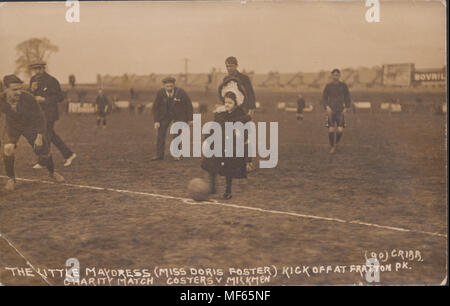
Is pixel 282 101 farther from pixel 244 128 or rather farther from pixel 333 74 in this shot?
pixel 244 128

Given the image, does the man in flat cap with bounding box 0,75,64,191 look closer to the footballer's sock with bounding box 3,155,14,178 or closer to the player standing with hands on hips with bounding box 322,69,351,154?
the footballer's sock with bounding box 3,155,14,178

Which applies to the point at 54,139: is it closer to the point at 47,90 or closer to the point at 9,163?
the point at 47,90

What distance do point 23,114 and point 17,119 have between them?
13 cm

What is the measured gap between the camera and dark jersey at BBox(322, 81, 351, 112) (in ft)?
37.9

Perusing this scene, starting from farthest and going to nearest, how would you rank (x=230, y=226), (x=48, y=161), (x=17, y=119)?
(x=48, y=161) < (x=17, y=119) < (x=230, y=226)

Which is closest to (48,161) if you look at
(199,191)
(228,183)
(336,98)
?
(199,191)

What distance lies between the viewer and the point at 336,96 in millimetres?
11633

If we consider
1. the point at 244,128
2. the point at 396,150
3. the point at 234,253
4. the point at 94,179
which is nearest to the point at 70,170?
the point at 94,179

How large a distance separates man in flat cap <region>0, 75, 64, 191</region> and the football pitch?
76 cm

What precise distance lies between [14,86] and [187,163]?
461cm

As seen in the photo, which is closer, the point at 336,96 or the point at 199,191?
the point at 199,191

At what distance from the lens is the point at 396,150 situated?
13273 millimetres

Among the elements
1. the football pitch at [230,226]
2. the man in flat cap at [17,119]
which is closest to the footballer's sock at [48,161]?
the football pitch at [230,226]

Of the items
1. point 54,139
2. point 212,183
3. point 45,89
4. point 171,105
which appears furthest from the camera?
point 171,105
